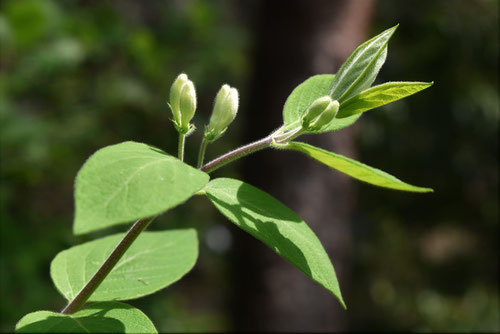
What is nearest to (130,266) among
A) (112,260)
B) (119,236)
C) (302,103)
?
(119,236)

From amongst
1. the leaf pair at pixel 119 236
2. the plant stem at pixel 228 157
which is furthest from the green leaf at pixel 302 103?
the leaf pair at pixel 119 236

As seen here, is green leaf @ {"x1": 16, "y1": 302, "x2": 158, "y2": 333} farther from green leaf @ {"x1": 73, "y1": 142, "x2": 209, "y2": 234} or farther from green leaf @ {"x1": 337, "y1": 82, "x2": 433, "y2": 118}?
green leaf @ {"x1": 337, "y1": 82, "x2": 433, "y2": 118}

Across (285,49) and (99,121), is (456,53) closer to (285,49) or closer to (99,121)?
(285,49)

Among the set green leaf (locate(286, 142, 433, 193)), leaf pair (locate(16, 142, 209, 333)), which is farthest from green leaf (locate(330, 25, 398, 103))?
leaf pair (locate(16, 142, 209, 333))

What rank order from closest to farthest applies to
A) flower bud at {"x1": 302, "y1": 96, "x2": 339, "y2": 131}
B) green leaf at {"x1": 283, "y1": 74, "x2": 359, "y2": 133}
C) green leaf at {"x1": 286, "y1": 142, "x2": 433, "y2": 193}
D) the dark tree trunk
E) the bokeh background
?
green leaf at {"x1": 286, "y1": 142, "x2": 433, "y2": 193}
flower bud at {"x1": 302, "y1": 96, "x2": 339, "y2": 131}
green leaf at {"x1": 283, "y1": 74, "x2": 359, "y2": 133}
the bokeh background
the dark tree trunk

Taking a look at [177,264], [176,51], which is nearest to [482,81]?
[176,51]

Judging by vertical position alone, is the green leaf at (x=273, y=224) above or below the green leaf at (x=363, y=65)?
below

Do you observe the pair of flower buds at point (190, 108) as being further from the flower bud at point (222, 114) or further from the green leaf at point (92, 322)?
the green leaf at point (92, 322)
